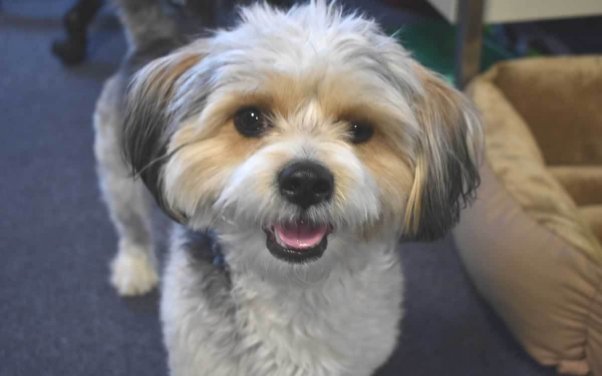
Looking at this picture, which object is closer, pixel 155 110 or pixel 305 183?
pixel 305 183

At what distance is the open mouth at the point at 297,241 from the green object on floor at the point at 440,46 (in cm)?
143

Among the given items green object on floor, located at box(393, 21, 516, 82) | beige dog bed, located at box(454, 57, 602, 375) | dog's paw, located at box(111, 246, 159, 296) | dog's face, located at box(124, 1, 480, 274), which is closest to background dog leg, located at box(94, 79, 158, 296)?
dog's paw, located at box(111, 246, 159, 296)

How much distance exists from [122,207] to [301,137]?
2.81 feet

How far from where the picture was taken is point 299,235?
3.11 ft

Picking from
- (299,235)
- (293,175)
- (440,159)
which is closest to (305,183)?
(293,175)

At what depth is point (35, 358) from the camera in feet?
5.04

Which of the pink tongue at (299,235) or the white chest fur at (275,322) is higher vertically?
the pink tongue at (299,235)

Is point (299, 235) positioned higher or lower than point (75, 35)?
higher

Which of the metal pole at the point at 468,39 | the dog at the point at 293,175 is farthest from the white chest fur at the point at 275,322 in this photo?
the metal pole at the point at 468,39

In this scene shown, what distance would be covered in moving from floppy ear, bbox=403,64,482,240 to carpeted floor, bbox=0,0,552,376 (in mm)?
559

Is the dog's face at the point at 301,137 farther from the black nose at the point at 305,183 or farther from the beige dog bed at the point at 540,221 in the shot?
the beige dog bed at the point at 540,221

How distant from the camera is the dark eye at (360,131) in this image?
3.12 ft

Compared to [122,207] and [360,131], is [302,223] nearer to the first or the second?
[360,131]

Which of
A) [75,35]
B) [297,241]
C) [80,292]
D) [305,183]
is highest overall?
[305,183]
